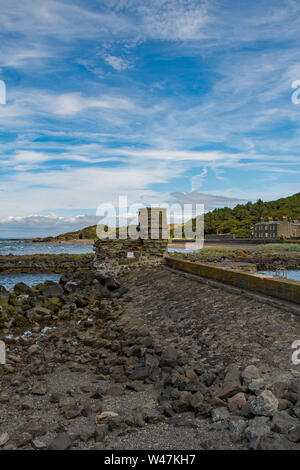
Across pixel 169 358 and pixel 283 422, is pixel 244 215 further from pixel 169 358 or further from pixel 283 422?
pixel 283 422

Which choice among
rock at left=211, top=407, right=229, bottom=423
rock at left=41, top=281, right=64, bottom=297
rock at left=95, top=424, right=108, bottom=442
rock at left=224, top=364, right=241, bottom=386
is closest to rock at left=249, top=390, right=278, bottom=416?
rock at left=211, top=407, right=229, bottom=423

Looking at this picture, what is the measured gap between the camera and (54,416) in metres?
5.37

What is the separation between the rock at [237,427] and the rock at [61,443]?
188 cm

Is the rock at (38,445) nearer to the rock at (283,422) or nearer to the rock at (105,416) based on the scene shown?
the rock at (105,416)

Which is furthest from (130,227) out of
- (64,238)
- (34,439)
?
(64,238)

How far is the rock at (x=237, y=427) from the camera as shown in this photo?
13.3ft

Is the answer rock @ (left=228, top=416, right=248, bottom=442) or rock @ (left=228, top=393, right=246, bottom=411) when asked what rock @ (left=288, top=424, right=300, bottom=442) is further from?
rock @ (left=228, top=393, right=246, bottom=411)

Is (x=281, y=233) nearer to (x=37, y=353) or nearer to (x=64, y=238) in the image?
(x=37, y=353)

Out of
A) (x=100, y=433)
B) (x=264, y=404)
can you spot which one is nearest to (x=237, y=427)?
(x=264, y=404)

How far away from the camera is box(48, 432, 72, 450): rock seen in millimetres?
4320

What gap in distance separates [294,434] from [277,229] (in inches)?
3433

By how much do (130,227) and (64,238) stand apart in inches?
5719

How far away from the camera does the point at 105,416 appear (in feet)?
16.6

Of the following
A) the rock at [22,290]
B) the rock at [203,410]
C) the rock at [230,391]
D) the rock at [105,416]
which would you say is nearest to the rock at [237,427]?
the rock at [203,410]
